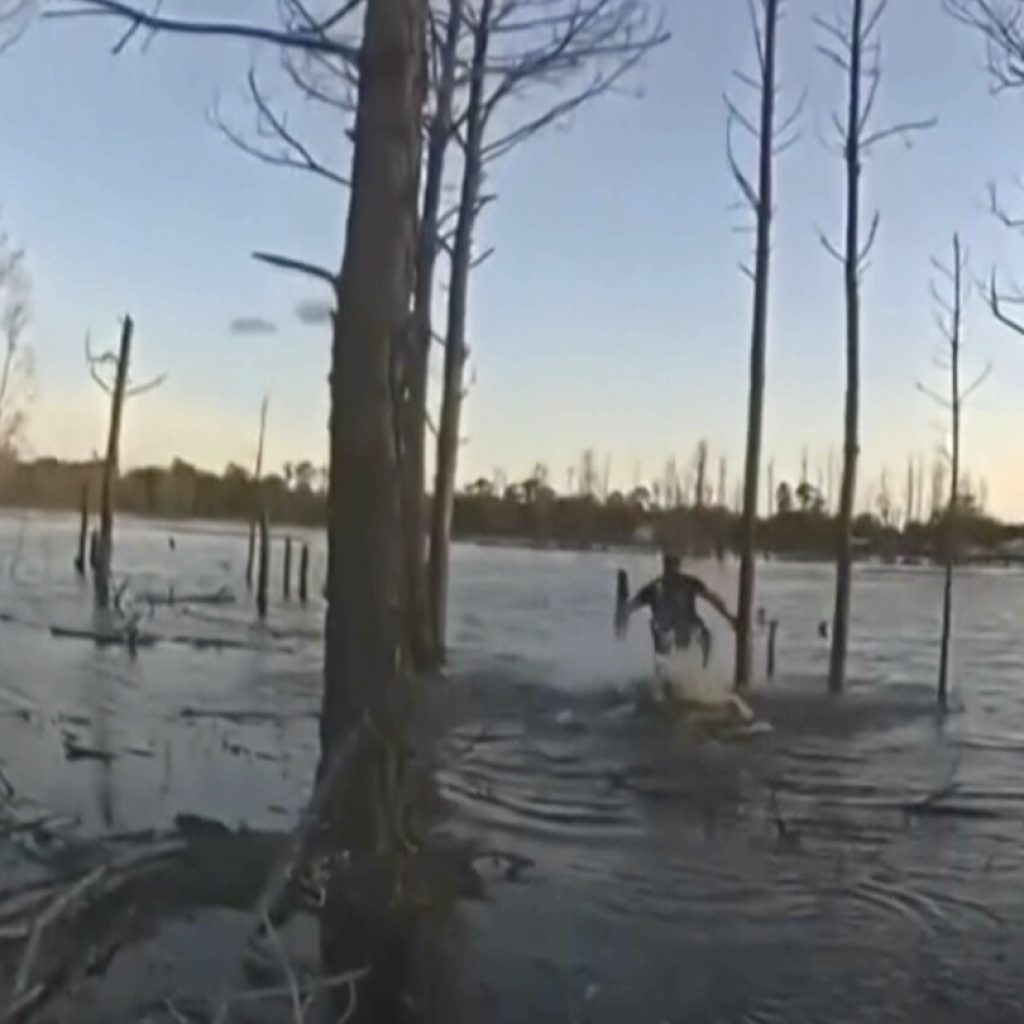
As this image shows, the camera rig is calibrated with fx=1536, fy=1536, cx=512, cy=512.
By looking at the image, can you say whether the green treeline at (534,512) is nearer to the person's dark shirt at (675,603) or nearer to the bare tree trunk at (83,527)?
the bare tree trunk at (83,527)

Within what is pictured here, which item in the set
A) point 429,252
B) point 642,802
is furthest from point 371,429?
point 429,252

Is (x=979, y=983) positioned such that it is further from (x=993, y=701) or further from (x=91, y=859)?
(x=993, y=701)

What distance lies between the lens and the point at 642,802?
8.27 meters

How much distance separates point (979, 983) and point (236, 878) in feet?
8.94

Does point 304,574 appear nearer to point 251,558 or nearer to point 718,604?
point 251,558

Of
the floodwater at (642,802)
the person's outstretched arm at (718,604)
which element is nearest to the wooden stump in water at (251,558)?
the floodwater at (642,802)

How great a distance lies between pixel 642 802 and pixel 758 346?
624 cm

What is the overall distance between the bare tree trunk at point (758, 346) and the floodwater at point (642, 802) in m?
0.69

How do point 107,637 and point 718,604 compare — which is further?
point 107,637

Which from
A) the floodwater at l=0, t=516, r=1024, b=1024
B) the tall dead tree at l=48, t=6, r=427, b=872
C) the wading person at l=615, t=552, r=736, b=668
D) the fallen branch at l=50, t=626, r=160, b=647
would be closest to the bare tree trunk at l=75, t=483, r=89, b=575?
the floodwater at l=0, t=516, r=1024, b=1024

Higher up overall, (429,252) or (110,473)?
(429,252)

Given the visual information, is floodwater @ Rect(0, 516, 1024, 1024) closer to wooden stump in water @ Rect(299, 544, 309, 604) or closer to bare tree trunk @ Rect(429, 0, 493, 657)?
bare tree trunk @ Rect(429, 0, 493, 657)

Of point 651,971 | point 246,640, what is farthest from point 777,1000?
point 246,640

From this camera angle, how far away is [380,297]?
5.62 m
